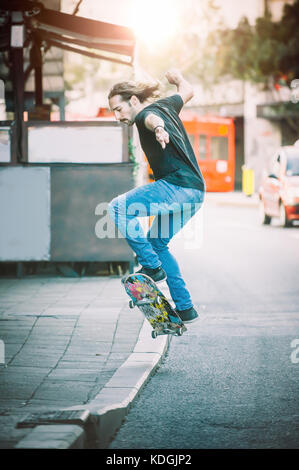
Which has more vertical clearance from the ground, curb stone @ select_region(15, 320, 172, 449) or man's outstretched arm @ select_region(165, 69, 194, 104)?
man's outstretched arm @ select_region(165, 69, 194, 104)

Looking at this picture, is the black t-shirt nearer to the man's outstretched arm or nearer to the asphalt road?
the man's outstretched arm

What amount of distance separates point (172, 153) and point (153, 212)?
1.38 feet

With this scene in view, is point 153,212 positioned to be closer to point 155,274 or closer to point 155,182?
point 155,182

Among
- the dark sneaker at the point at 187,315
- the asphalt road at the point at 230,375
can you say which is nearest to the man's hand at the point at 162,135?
the dark sneaker at the point at 187,315

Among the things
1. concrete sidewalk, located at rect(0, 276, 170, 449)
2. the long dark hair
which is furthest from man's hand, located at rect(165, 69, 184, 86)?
concrete sidewalk, located at rect(0, 276, 170, 449)

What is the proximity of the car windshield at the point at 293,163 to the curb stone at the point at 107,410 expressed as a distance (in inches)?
489

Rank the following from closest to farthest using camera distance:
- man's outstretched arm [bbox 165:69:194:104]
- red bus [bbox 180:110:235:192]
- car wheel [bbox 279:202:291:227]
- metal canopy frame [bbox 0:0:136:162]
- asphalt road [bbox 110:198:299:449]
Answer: asphalt road [bbox 110:198:299:449]
man's outstretched arm [bbox 165:69:194:104]
metal canopy frame [bbox 0:0:136:162]
car wheel [bbox 279:202:291:227]
red bus [bbox 180:110:235:192]

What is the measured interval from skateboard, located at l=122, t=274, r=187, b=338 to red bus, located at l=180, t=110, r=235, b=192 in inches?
1058

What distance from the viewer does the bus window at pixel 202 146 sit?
32781 mm

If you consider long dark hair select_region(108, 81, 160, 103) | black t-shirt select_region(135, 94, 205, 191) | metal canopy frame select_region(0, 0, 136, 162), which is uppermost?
metal canopy frame select_region(0, 0, 136, 162)

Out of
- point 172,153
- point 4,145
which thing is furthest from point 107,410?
point 4,145

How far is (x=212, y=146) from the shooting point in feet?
109

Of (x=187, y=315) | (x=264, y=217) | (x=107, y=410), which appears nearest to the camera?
(x=107, y=410)

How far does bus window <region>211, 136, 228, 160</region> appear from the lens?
33.2 meters
